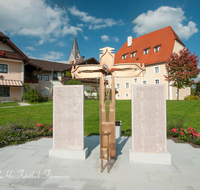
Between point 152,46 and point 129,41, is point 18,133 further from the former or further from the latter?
point 129,41

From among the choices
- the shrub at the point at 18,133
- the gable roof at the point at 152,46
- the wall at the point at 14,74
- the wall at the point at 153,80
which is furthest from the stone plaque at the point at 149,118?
the gable roof at the point at 152,46

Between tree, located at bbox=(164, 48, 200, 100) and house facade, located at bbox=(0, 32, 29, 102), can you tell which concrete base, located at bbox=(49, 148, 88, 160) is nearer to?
house facade, located at bbox=(0, 32, 29, 102)

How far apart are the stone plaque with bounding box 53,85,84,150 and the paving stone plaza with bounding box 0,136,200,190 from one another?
0.53m

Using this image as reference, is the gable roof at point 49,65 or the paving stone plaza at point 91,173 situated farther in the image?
the gable roof at point 49,65

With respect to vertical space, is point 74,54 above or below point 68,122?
above

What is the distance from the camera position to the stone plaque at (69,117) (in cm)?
455

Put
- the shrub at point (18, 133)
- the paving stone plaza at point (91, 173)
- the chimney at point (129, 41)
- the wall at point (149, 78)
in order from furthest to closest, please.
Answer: the chimney at point (129, 41)
the wall at point (149, 78)
the shrub at point (18, 133)
the paving stone plaza at point (91, 173)

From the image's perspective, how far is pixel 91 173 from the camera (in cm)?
362

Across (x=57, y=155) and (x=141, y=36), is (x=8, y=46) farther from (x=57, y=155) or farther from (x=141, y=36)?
(x=141, y=36)

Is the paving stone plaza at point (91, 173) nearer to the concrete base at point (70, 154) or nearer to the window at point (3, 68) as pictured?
the concrete base at point (70, 154)

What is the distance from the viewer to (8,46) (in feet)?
73.7

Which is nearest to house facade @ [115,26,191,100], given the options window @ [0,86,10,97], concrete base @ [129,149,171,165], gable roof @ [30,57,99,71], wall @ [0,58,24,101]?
gable roof @ [30,57,99,71]

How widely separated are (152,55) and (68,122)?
30165 millimetres

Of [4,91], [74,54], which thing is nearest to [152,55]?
[4,91]
